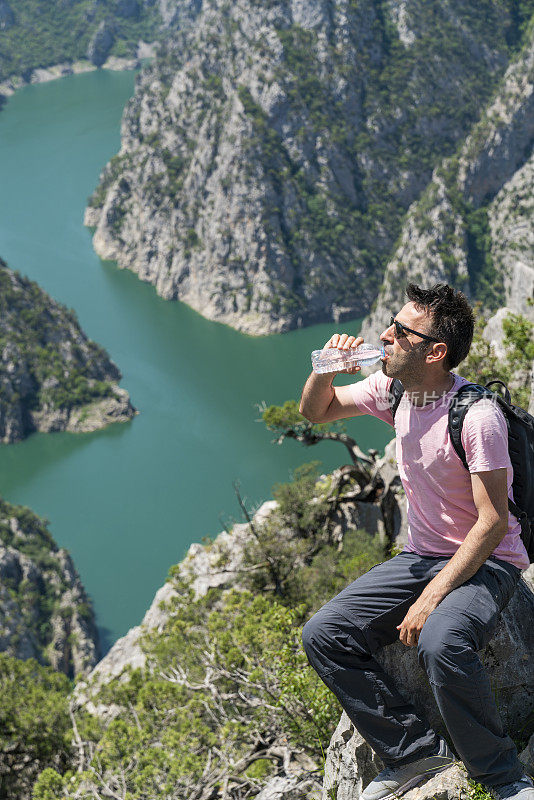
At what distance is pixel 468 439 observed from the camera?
181 inches

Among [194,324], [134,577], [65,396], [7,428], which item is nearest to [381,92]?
[194,324]

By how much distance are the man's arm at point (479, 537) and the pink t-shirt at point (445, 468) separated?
3.5 inches

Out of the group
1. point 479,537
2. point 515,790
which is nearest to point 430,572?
point 479,537

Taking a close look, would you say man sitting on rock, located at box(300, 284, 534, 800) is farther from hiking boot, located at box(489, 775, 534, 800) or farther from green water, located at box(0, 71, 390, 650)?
green water, located at box(0, 71, 390, 650)

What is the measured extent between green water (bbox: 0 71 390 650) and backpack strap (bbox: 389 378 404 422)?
32.3 meters

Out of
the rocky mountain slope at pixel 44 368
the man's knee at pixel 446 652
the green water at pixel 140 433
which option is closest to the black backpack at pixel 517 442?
the man's knee at pixel 446 652

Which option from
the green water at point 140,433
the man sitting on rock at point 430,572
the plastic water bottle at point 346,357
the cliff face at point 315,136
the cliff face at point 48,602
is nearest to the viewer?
the man sitting on rock at point 430,572

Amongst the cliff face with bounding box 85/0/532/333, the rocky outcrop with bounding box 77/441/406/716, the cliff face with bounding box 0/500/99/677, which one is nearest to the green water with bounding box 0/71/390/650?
the cliff face with bounding box 0/500/99/677

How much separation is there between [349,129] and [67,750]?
319ft

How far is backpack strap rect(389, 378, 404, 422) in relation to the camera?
5.12m

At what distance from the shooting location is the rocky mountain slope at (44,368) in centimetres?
8200

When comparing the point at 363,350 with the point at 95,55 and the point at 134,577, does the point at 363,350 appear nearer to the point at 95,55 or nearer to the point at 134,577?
the point at 134,577

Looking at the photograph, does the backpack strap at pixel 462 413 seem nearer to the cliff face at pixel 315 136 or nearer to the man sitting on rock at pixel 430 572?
the man sitting on rock at pixel 430 572

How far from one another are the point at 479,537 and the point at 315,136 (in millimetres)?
101947
